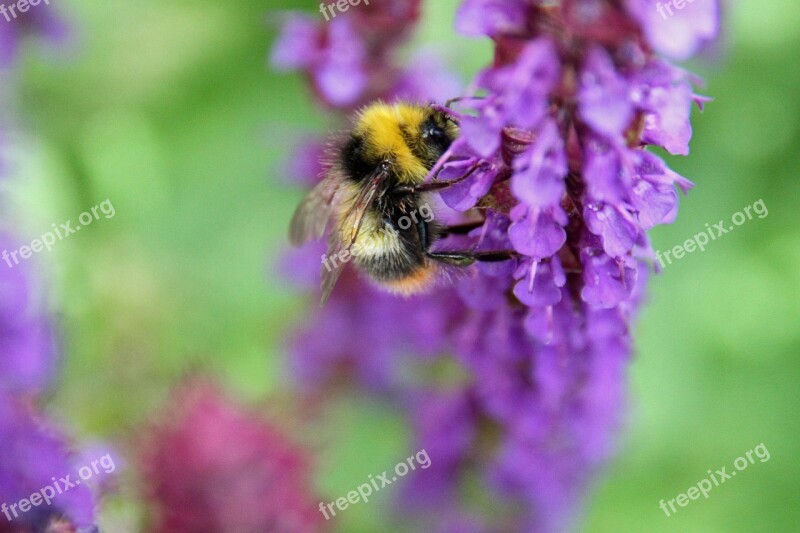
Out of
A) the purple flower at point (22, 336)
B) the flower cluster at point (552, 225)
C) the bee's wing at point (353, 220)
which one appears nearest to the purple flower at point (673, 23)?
the flower cluster at point (552, 225)

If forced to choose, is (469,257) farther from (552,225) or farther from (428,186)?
(552,225)

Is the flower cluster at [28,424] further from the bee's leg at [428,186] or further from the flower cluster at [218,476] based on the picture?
the bee's leg at [428,186]

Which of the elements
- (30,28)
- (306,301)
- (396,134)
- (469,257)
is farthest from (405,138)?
(30,28)

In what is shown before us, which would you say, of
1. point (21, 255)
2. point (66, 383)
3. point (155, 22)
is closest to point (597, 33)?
point (21, 255)

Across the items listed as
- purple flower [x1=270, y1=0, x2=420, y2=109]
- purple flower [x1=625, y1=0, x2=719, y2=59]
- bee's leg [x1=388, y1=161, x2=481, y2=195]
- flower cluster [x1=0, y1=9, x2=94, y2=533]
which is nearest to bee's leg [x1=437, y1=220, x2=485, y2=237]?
bee's leg [x1=388, y1=161, x2=481, y2=195]

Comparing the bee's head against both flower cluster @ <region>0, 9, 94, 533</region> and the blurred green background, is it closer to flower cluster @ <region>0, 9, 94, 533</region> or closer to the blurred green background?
flower cluster @ <region>0, 9, 94, 533</region>

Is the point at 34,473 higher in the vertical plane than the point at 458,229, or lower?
lower

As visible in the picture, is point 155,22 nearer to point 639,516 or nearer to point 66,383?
point 66,383
